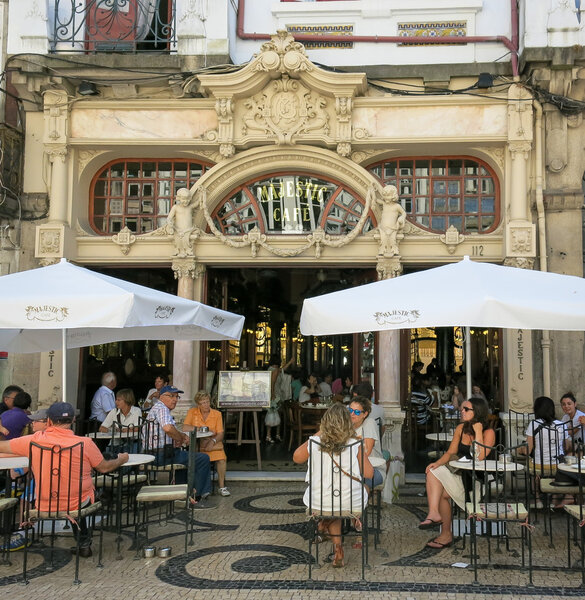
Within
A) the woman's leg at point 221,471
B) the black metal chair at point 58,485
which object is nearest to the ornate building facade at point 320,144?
the woman's leg at point 221,471

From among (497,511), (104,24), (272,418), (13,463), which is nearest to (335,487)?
(497,511)

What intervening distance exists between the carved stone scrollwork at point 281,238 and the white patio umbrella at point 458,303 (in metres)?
4.12

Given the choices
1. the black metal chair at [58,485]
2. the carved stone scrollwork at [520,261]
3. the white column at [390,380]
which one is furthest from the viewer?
the carved stone scrollwork at [520,261]

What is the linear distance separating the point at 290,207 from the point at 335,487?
653cm

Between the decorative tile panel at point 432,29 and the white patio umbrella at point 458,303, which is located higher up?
the decorative tile panel at point 432,29

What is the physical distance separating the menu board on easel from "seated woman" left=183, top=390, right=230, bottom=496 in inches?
64.0

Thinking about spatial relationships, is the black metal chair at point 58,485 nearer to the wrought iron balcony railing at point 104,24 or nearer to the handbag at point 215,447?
the handbag at point 215,447

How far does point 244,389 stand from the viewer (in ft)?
35.6

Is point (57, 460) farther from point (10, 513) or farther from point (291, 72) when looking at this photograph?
point (291, 72)

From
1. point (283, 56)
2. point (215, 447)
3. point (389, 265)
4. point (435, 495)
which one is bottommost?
point (435, 495)

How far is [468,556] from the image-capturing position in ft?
20.7

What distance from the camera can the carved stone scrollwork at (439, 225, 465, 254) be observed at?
10898 mm

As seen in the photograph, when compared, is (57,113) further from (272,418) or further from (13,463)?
(13,463)

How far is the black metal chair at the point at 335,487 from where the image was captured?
18.9ft
